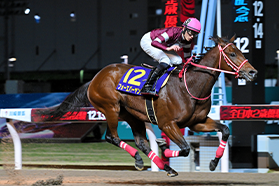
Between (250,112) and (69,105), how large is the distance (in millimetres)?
2178

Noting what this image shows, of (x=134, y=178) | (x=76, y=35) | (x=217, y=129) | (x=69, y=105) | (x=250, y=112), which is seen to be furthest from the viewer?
(x=76, y=35)

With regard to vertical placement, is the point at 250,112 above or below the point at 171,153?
above

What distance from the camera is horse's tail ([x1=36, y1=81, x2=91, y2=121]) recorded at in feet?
13.7

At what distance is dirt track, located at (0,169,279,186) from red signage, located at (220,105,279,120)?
2.18ft

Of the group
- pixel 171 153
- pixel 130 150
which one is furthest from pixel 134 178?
pixel 171 153

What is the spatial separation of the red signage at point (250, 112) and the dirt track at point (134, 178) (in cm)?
66

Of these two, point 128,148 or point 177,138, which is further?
point 128,148

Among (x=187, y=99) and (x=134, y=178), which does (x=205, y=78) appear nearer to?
(x=187, y=99)

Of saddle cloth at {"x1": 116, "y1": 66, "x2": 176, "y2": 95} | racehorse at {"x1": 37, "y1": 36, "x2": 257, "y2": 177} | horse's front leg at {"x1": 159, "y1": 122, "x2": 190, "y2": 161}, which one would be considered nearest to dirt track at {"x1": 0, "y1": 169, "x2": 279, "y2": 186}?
racehorse at {"x1": 37, "y1": 36, "x2": 257, "y2": 177}

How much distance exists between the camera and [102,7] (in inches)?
584

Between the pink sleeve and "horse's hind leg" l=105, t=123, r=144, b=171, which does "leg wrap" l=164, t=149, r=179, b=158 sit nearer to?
"horse's hind leg" l=105, t=123, r=144, b=171

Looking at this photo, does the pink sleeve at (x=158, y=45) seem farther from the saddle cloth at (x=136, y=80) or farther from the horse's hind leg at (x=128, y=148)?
the horse's hind leg at (x=128, y=148)

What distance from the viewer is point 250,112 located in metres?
4.18

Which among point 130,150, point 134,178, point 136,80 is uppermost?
point 136,80
